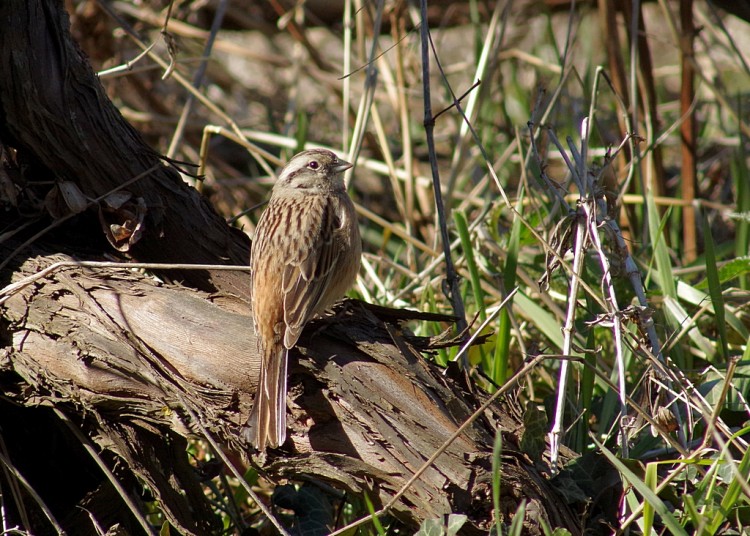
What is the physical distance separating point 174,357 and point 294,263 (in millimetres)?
662

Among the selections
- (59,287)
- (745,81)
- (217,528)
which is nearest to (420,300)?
(217,528)

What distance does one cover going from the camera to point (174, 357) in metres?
2.57

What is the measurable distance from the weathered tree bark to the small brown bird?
8cm

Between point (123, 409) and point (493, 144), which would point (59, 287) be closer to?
point (123, 409)

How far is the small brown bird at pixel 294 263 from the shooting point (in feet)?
8.00

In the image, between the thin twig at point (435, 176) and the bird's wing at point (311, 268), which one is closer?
the bird's wing at point (311, 268)

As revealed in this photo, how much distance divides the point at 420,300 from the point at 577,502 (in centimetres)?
168

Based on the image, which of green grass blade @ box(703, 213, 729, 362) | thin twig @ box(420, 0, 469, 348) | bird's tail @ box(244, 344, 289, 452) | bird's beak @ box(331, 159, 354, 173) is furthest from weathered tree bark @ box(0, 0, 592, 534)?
green grass blade @ box(703, 213, 729, 362)

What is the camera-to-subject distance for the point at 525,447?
2.53 metres

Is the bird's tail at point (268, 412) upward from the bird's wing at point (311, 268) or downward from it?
downward

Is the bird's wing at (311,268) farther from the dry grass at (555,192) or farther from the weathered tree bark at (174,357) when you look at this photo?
the dry grass at (555,192)

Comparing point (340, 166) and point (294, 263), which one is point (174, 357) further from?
point (340, 166)

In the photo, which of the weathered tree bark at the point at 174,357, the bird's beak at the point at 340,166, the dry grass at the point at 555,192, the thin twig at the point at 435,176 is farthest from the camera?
the bird's beak at the point at 340,166

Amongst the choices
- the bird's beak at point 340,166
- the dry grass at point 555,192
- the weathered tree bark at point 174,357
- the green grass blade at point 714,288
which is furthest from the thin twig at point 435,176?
the green grass blade at point 714,288
